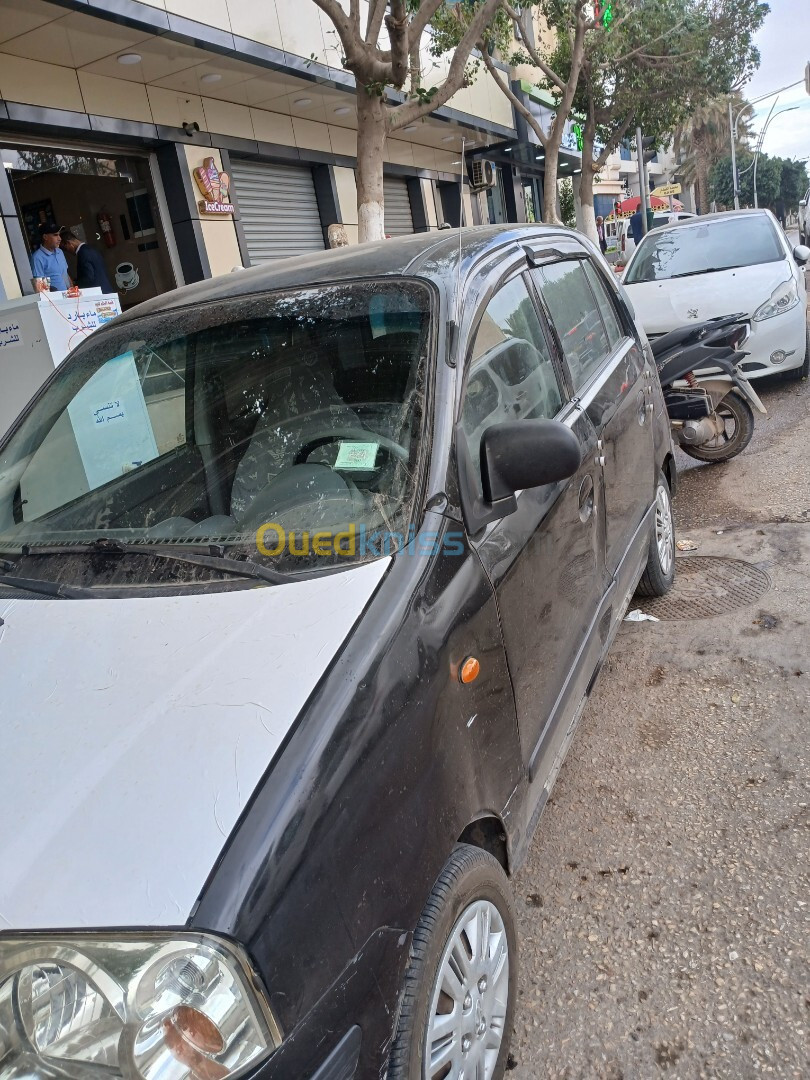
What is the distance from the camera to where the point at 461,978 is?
1729 mm

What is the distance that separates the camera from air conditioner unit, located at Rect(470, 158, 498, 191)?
1944 cm

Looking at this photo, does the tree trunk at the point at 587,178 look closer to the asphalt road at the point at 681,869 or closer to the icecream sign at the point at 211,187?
the icecream sign at the point at 211,187

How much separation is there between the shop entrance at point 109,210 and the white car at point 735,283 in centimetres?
572

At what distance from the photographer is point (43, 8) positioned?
→ 7207 millimetres

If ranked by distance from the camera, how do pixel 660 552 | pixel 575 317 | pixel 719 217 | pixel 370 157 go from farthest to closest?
pixel 719 217, pixel 370 157, pixel 660 552, pixel 575 317

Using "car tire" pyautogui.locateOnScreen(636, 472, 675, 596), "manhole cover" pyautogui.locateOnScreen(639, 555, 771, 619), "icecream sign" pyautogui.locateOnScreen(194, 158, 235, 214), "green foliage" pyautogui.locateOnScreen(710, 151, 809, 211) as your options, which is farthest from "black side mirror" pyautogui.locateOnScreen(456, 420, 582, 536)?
"green foliage" pyautogui.locateOnScreen(710, 151, 809, 211)

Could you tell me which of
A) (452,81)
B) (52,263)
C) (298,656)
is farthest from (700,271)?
(298,656)

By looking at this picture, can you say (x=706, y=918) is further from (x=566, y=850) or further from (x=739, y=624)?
(x=739, y=624)

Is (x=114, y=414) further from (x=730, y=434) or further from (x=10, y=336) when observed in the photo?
(x=730, y=434)

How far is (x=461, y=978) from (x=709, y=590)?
3.12m

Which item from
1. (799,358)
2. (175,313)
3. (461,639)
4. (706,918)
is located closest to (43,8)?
(175,313)

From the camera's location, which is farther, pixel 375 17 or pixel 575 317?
pixel 375 17

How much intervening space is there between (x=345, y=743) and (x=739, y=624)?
301cm

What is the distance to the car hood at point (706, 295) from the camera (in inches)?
289
